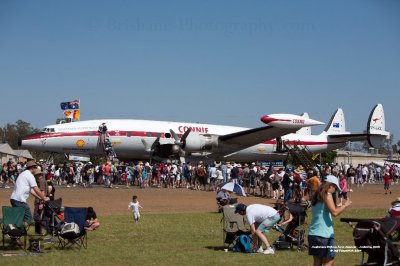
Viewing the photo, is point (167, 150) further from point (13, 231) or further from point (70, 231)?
point (13, 231)

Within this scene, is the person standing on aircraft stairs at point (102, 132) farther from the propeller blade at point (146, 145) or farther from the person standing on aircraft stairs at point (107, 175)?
the person standing on aircraft stairs at point (107, 175)

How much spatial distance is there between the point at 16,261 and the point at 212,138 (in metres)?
29.9

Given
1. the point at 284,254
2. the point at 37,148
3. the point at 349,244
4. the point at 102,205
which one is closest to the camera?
the point at 284,254

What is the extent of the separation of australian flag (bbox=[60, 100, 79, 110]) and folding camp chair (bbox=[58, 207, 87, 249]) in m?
49.6

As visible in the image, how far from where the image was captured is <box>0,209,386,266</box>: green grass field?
392 inches

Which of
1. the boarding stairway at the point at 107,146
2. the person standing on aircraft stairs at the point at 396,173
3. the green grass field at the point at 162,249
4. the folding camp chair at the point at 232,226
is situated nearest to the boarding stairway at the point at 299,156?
the person standing on aircraft stairs at the point at 396,173

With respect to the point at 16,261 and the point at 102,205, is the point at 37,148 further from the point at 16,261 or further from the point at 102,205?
the point at 16,261

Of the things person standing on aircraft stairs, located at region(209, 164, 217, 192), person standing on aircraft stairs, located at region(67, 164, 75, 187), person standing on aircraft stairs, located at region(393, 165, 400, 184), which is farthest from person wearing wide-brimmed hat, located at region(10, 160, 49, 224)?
person standing on aircraft stairs, located at region(393, 165, 400, 184)

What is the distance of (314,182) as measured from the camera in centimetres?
1558

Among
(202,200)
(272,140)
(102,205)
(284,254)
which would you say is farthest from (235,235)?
(272,140)

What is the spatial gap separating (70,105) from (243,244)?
51.5m

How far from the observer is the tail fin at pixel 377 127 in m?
44.0

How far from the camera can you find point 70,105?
2379 inches

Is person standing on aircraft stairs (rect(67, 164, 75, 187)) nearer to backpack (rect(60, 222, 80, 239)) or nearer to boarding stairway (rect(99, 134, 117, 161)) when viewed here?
boarding stairway (rect(99, 134, 117, 161))
